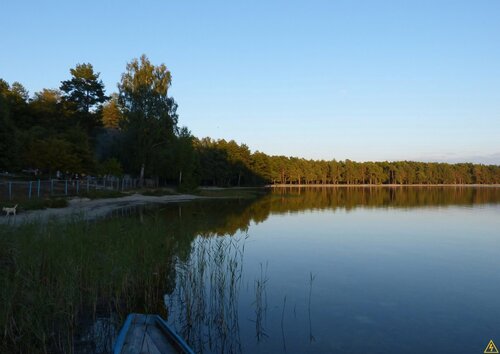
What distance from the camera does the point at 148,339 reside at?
660 centimetres

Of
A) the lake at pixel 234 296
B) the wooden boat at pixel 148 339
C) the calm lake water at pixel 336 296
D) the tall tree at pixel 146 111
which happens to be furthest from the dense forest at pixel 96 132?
the wooden boat at pixel 148 339

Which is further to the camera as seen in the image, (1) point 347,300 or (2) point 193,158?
(2) point 193,158

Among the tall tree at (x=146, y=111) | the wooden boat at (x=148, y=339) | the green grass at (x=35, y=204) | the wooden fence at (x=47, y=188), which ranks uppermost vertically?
the tall tree at (x=146, y=111)

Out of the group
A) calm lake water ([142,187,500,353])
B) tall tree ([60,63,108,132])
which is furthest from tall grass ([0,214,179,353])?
tall tree ([60,63,108,132])

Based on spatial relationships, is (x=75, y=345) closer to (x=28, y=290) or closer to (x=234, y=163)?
(x=28, y=290)

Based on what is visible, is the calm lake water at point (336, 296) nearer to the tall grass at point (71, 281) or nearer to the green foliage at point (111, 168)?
the tall grass at point (71, 281)

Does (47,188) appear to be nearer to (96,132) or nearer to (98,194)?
(98,194)

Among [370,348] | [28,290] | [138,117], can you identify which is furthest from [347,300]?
[138,117]

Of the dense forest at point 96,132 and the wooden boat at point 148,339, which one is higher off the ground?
the dense forest at point 96,132

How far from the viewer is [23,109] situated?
57000 millimetres

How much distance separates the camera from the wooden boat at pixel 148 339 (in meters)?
6.25

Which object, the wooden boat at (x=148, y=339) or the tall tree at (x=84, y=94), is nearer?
the wooden boat at (x=148, y=339)

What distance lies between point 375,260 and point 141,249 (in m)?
9.84

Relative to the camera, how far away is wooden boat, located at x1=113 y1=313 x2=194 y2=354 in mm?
6246
